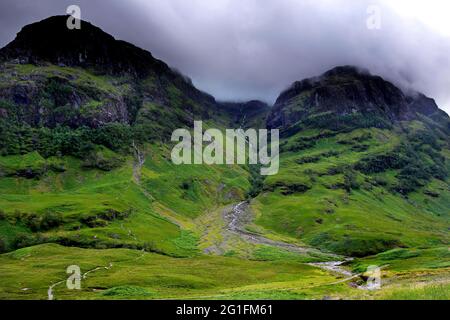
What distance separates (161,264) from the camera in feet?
→ 613
